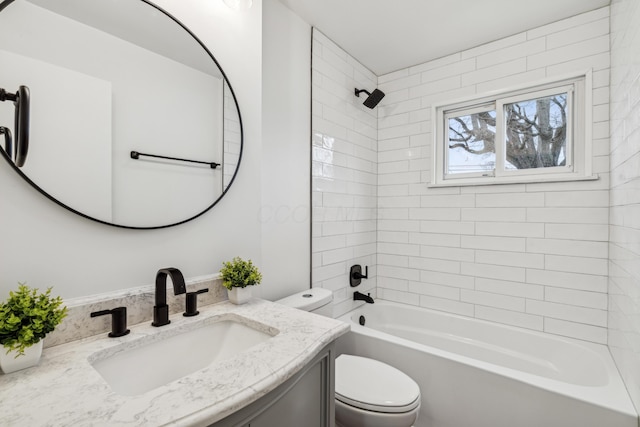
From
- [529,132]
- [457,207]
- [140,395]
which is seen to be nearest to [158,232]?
[140,395]

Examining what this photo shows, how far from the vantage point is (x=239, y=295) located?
4.34ft

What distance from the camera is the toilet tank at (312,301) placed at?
172 centimetres

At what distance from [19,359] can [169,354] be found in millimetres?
391

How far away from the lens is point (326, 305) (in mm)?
1873

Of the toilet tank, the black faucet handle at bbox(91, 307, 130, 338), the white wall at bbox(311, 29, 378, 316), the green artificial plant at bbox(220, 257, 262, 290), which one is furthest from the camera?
the white wall at bbox(311, 29, 378, 316)

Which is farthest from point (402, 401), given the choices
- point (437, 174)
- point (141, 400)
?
point (437, 174)

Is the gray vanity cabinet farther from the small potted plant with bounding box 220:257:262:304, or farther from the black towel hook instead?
the black towel hook

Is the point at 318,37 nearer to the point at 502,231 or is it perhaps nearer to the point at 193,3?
the point at 193,3

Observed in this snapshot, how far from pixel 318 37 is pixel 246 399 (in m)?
2.25

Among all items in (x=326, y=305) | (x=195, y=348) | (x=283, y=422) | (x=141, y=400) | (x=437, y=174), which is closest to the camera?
(x=141, y=400)

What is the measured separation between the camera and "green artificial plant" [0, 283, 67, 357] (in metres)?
0.72

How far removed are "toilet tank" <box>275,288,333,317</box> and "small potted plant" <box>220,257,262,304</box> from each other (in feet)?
1.36

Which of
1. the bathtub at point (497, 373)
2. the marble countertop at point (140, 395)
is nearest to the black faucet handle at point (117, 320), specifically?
the marble countertop at point (140, 395)

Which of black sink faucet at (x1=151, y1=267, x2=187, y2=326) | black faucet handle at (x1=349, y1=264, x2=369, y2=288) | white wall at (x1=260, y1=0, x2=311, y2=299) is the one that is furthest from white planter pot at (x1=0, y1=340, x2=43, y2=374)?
black faucet handle at (x1=349, y1=264, x2=369, y2=288)
